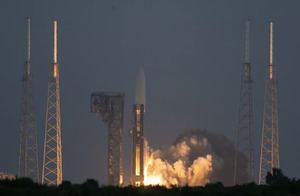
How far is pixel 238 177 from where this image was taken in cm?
10231

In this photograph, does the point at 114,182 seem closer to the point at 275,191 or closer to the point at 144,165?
the point at 144,165

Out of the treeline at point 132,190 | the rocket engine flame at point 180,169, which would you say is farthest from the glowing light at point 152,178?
the treeline at point 132,190

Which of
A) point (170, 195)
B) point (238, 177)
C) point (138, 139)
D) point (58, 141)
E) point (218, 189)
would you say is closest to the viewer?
point (170, 195)

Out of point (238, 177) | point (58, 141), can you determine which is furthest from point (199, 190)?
point (238, 177)

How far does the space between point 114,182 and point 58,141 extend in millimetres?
19175

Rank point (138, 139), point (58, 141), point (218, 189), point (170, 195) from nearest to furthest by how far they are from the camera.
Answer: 1. point (170, 195)
2. point (218, 189)
3. point (58, 141)
4. point (138, 139)

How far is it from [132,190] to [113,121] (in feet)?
165

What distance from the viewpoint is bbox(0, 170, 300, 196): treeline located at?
157 ft

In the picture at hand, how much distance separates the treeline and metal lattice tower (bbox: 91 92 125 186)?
43.0 meters

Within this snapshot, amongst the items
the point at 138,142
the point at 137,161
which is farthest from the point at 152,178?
the point at 138,142

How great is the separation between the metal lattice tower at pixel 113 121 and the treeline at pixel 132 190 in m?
43.0

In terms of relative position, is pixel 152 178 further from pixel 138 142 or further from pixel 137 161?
Answer: pixel 138 142

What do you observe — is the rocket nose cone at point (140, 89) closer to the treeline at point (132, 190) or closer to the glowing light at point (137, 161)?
the glowing light at point (137, 161)

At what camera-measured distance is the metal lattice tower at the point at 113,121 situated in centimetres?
9844
